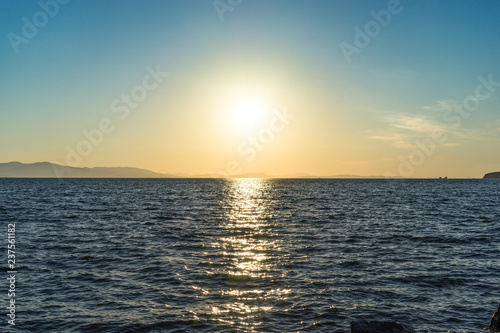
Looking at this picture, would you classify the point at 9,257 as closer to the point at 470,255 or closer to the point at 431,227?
the point at 470,255

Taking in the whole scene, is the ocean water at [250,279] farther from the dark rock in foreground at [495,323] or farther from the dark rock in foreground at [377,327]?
the dark rock in foreground at [377,327]

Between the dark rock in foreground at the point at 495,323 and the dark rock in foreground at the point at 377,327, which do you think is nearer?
the dark rock in foreground at the point at 377,327

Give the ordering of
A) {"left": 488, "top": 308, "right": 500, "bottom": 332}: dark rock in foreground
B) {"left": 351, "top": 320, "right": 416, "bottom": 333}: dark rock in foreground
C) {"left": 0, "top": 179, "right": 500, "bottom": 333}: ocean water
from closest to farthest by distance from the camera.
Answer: {"left": 351, "top": 320, "right": 416, "bottom": 333}: dark rock in foreground, {"left": 488, "top": 308, "right": 500, "bottom": 332}: dark rock in foreground, {"left": 0, "top": 179, "right": 500, "bottom": 333}: ocean water

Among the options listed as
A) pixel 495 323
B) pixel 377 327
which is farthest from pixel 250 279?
pixel 495 323

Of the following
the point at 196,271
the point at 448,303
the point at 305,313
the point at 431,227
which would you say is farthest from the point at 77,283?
the point at 431,227

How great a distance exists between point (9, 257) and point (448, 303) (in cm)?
2644

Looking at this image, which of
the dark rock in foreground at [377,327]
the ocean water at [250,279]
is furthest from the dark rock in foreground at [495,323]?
the dark rock in foreground at [377,327]

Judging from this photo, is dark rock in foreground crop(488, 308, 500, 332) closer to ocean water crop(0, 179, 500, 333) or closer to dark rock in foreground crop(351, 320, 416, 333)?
ocean water crop(0, 179, 500, 333)

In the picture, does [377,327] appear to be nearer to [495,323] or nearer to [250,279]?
[495,323]

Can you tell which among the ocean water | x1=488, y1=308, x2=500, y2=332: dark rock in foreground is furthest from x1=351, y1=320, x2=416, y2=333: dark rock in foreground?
x1=488, y1=308, x2=500, y2=332: dark rock in foreground

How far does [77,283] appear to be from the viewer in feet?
61.2

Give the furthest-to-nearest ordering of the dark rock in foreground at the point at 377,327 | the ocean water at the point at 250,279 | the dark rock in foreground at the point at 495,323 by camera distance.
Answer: the ocean water at the point at 250,279 < the dark rock in foreground at the point at 495,323 < the dark rock in foreground at the point at 377,327

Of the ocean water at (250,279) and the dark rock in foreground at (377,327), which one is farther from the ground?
the dark rock in foreground at (377,327)

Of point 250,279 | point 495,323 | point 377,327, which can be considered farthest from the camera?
point 250,279
